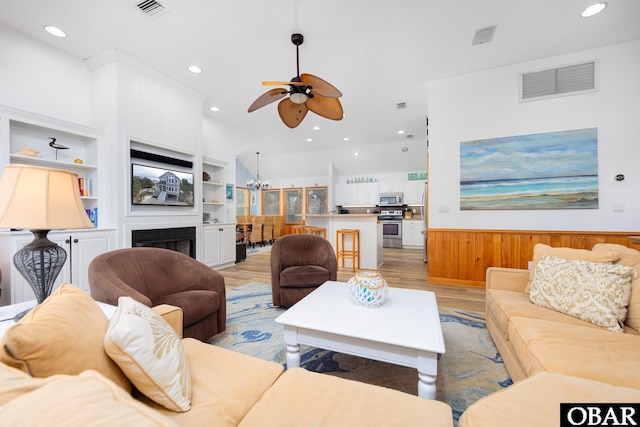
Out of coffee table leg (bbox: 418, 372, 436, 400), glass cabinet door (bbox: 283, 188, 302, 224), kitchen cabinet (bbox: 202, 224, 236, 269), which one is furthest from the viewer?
glass cabinet door (bbox: 283, 188, 302, 224)

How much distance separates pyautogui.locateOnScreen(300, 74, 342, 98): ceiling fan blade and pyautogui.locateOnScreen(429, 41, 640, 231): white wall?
7.39 ft

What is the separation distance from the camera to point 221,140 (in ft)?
17.7

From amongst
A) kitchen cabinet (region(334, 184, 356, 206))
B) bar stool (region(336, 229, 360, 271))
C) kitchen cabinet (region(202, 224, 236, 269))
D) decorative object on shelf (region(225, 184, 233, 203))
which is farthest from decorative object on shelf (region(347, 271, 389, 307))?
kitchen cabinet (region(334, 184, 356, 206))

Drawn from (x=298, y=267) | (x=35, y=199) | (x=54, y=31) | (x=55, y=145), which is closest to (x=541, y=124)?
(x=298, y=267)

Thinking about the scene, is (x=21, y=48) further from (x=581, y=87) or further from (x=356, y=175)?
(x=356, y=175)

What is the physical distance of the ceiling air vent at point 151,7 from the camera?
2.30 m

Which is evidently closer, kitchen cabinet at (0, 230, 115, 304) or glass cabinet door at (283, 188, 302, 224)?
kitchen cabinet at (0, 230, 115, 304)

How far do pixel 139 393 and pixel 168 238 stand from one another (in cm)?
322

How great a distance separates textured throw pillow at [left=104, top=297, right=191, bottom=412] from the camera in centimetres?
78

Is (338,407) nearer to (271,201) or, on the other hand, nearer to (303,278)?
(303,278)

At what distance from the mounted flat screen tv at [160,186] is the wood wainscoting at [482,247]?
389cm

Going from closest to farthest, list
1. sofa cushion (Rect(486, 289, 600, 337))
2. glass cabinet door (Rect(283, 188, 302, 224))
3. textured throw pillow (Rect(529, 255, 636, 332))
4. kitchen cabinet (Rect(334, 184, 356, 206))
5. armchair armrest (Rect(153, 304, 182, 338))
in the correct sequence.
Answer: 1. armchair armrest (Rect(153, 304, 182, 338))
2. textured throw pillow (Rect(529, 255, 636, 332))
3. sofa cushion (Rect(486, 289, 600, 337))
4. kitchen cabinet (Rect(334, 184, 356, 206))
5. glass cabinet door (Rect(283, 188, 302, 224))

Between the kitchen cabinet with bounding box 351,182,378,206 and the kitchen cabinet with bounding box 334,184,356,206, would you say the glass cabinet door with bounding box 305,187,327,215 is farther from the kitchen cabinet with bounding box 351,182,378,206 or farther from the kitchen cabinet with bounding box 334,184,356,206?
the kitchen cabinet with bounding box 351,182,378,206

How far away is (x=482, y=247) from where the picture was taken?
11.5ft
